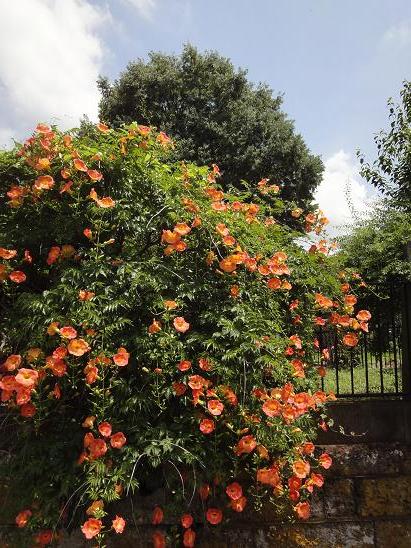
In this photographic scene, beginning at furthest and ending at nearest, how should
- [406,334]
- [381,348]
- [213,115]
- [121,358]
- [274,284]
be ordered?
[213,115] < [381,348] < [406,334] < [274,284] < [121,358]

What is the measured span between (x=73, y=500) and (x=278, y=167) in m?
14.9

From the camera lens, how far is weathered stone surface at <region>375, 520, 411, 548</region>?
3213 millimetres

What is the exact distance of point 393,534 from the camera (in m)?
3.22

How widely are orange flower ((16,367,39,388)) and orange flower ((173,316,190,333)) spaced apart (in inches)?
26.6

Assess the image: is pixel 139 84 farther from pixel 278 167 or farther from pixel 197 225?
pixel 197 225

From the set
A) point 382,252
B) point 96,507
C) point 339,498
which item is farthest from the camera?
point 382,252

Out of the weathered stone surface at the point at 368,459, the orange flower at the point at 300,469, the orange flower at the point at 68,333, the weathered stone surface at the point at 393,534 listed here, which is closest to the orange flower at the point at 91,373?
the orange flower at the point at 68,333

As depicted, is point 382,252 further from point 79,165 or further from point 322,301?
point 79,165

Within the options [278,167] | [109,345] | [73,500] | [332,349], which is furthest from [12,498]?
[278,167]

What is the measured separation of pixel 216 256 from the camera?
8.78 ft

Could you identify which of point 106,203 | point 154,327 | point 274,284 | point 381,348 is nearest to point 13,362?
point 154,327

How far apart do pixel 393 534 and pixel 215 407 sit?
76.3 inches

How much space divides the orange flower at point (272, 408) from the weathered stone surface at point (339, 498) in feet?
4.25

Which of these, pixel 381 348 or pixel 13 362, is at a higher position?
pixel 381 348
